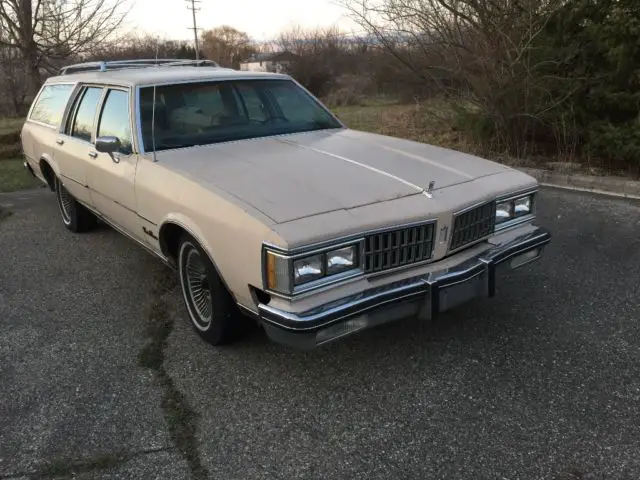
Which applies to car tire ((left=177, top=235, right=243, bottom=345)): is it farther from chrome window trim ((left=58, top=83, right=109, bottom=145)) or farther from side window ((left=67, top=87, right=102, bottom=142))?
side window ((left=67, top=87, right=102, bottom=142))

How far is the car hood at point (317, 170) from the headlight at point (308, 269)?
0.74ft

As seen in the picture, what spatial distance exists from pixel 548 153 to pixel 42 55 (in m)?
9.94

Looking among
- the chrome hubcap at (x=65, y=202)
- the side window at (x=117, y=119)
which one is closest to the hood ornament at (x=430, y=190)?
the side window at (x=117, y=119)

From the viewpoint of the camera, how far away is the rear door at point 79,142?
468cm

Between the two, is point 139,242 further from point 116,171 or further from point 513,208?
point 513,208

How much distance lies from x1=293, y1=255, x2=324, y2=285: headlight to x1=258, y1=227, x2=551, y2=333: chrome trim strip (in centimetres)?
15

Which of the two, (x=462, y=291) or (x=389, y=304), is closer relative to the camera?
(x=389, y=304)

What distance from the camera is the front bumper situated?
2.67 m

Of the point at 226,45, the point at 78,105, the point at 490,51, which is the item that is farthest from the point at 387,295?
the point at 226,45

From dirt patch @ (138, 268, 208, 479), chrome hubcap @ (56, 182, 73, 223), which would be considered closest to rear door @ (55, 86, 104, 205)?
chrome hubcap @ (56, 182, 73, 223)

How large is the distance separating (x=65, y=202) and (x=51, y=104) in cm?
100

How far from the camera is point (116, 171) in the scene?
13.4 ft

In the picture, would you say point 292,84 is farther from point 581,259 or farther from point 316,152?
point 581,259

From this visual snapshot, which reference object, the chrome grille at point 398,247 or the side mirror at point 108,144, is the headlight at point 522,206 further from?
the side mirror at point 108,144
